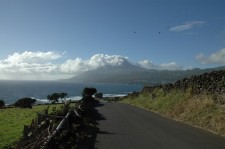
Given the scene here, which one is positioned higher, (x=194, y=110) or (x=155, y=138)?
(x=194, y=110)

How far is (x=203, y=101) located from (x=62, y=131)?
1360cm

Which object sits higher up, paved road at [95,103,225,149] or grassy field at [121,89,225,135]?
grassy field at [121,89,225,135]

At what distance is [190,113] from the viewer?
25.3m

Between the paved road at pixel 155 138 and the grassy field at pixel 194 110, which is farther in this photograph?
the grassy field at pixel 194 110

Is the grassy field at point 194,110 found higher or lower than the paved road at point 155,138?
higher

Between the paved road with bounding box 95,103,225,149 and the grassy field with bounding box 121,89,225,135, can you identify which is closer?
the paved road with bounding box 95,103,225,149

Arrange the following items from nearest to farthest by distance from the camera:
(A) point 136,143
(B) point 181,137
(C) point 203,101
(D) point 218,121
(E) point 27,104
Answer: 1. (A) point 136,143
2. (B) point 181,137
3. (D) point 218,121
4. (C) point 203,101
5. (E) point 27,104

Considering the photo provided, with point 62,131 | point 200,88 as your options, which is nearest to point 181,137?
point 62,131

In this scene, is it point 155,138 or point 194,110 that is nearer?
point 155,138

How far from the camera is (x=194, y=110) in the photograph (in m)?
25.3

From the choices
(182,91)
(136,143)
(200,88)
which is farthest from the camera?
(182,91)

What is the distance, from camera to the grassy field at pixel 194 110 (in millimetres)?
20641

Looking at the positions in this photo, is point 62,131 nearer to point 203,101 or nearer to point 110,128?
point 110,128

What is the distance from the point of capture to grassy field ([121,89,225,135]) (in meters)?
20.6
